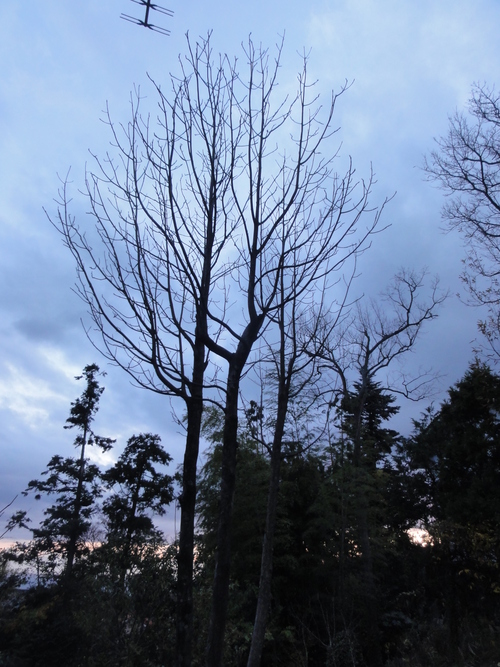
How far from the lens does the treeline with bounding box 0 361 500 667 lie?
8.81 metres

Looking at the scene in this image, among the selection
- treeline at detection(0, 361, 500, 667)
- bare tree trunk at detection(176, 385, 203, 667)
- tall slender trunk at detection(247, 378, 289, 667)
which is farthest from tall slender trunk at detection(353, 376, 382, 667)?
bare tree trunk at detection(176, 385, 203, 667)

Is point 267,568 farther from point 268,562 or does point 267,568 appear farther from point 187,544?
point 187,544

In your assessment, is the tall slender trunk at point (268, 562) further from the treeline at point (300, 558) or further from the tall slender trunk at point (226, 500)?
the tall slender trunk at point (226, 500)

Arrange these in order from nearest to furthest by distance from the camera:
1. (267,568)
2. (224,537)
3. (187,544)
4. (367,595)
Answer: (224,537) → (187,544) → (267,568) → (367,595)

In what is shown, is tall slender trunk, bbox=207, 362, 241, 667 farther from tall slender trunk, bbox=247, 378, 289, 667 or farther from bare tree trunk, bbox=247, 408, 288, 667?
bare tree trunk, bbox=247, 408, 288, 667

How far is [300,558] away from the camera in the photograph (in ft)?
52.2

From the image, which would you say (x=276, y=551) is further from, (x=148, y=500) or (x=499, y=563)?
(x=148, y=500)

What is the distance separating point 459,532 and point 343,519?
4.95 m

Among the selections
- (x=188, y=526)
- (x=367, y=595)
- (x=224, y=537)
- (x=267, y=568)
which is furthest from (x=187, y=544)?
(x=367, y=595)

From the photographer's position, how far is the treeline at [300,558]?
8.81m

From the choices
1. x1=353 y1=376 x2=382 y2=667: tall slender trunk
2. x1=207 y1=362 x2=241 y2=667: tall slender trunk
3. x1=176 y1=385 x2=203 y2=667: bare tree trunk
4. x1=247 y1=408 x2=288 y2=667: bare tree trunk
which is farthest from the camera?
x1=353 y1=376 x2=382 y2=667: tall slender trunk

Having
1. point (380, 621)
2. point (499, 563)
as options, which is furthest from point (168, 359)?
point (380, 621)

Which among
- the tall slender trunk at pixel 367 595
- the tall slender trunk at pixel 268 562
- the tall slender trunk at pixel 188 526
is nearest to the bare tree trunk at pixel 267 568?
the tall slender trunk at pixel 268 562

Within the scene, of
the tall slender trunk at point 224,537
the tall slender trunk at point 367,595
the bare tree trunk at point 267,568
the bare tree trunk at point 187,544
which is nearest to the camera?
the tall slender trunk at point 224,537
